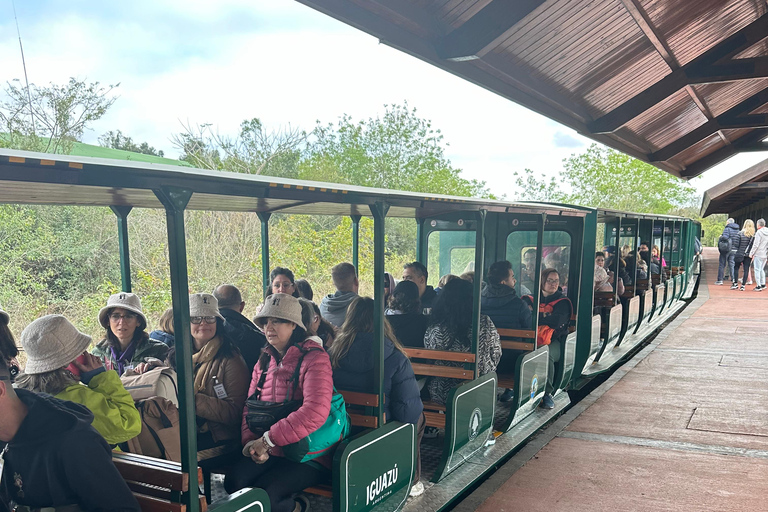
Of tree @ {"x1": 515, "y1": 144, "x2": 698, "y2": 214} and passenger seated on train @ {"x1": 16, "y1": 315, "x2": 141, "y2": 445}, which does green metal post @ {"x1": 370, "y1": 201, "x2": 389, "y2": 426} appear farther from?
tree @ {"x1": 515, "y1": 144, "x2": 698, "y2": 214}

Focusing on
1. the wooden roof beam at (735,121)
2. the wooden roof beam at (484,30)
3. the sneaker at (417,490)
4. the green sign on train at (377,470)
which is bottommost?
the sneaker at (417,490)

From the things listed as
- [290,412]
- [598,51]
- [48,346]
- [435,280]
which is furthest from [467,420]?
[598,51]

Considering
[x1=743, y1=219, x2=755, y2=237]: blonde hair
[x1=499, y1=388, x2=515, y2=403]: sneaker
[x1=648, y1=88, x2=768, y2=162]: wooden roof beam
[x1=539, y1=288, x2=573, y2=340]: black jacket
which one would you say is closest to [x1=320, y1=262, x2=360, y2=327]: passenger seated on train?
[x1=499, y1=388, x2=515, y2=403]: sneaker

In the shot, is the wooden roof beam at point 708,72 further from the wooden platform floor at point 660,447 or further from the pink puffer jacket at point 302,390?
the pink puffer jacket at point 302,390

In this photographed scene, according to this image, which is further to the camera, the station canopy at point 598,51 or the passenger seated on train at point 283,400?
the station canopy at point 598,51

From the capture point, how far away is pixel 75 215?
13.9 m

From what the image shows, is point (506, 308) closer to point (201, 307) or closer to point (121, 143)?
Result: point (201, 307)

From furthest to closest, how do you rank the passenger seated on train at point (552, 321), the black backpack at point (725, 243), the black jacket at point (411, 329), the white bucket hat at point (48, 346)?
1. the black backpack at point (725, 243)
2. the passenger seated on train at point (552, 321)
3. the black jacket at point (411, 329)
4. the white bucket hat at point (48, 346)

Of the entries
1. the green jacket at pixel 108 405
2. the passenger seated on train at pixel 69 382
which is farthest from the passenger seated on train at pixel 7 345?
the green jacket at pixel 108 405

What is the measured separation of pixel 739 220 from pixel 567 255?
3011 centimetres

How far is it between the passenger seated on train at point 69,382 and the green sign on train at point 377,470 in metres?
1.08

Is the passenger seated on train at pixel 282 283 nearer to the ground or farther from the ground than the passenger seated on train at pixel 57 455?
farther from the ground

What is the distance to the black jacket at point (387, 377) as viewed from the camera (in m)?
3.68

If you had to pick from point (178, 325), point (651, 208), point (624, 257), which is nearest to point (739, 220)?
point (651, 208)
